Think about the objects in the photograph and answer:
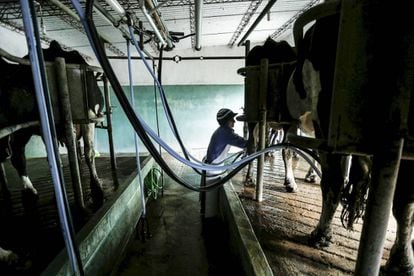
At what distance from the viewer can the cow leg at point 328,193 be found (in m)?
1.65

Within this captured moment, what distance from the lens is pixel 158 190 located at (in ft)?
17.9

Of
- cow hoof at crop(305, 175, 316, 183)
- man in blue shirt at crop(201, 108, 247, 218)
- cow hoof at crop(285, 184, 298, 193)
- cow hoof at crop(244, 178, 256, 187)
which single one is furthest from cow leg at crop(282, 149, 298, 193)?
man in blue shirt at crop(201, 108, 247, 218)

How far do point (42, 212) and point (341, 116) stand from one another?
3122mm

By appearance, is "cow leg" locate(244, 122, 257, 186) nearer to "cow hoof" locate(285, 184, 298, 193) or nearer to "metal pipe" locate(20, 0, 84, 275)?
"cow hoof" locate(285, 184, 298, 193)

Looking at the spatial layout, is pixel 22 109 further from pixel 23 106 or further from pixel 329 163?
pixel 329 163

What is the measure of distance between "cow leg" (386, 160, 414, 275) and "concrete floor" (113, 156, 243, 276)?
130 cm

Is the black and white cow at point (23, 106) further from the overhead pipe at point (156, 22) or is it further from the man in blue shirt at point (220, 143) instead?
the man in blue shirt at point (220, 143)

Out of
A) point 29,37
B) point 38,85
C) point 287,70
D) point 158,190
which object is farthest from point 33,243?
point 158,190

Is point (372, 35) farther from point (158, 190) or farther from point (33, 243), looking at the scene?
point (158, 190)

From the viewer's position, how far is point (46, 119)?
1.10 meters

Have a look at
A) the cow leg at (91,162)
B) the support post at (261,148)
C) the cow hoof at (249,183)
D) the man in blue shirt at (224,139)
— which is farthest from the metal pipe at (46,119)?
the man in blue shirt at (224,139)

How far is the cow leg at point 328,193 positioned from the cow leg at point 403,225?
0.38 m

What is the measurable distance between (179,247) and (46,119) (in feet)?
10.1

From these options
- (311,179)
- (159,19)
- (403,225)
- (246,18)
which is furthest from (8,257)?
(246,18)
